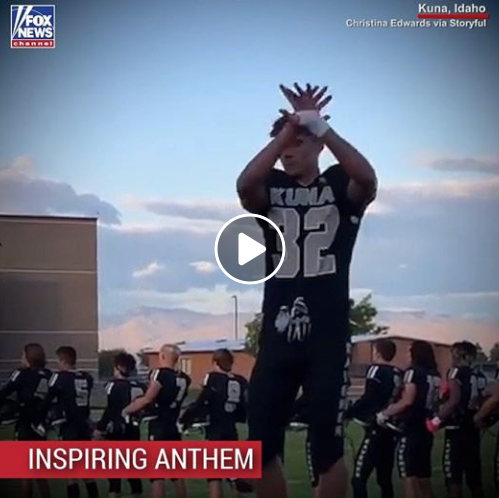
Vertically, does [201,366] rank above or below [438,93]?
below

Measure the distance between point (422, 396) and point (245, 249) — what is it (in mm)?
910

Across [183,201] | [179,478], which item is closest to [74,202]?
[183,201]

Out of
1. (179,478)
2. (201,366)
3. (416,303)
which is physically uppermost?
(416,303)

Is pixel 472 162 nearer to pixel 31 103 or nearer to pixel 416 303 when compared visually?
pixel 416 303

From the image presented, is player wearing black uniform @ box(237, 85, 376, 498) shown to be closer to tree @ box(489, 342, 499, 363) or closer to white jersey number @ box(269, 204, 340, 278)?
white jersey number @ box(269, 204, 340, 278)

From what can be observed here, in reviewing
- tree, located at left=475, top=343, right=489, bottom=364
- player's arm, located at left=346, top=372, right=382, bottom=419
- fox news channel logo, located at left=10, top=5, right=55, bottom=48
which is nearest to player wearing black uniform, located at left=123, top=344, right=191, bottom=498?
player's arm, located at left=346, top=372, right=382, bottom=419

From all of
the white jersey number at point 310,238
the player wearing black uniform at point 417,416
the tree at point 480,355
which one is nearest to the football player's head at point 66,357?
the white jersey number at point 310,238

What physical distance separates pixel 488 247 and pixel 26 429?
1.95 metres

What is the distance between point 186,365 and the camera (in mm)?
3934

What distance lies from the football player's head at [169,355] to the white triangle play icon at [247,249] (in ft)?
1.39

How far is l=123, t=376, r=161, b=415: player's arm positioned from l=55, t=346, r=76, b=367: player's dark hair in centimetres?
28

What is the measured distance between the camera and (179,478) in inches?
154

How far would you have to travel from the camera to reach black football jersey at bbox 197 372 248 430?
154 inches

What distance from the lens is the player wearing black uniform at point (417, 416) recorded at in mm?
3947
